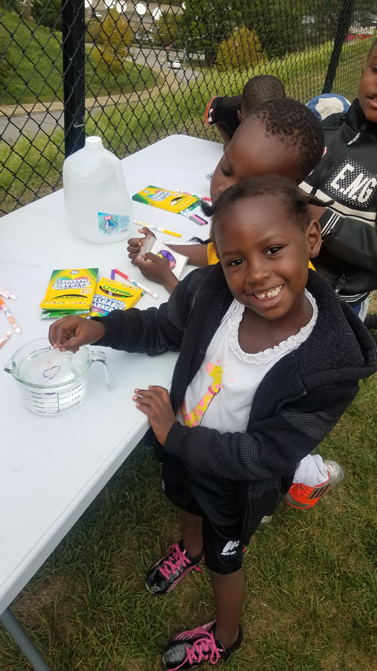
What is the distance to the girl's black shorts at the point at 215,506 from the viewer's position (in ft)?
→ 3.28

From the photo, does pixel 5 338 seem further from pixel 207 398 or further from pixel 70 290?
pixel 207 398

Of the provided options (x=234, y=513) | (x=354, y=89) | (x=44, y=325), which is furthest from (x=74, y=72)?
(x=354, y=89)

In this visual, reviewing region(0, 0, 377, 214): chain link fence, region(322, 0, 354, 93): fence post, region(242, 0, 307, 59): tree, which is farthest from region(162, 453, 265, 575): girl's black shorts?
region(322, 0, 354, 93): fence post

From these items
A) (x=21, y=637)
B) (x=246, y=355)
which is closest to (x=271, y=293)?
(x=246, y=355)

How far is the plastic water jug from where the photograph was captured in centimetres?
127

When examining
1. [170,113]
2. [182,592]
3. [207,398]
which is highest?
[207,398]

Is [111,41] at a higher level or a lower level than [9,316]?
higher

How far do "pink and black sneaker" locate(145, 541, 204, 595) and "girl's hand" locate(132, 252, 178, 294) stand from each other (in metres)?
0.92

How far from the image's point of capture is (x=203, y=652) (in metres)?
1.26

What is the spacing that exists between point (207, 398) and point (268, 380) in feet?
0.60

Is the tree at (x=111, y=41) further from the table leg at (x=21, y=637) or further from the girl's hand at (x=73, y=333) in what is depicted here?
the table leg at (x=21, y=637)

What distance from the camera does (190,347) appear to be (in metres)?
0.97

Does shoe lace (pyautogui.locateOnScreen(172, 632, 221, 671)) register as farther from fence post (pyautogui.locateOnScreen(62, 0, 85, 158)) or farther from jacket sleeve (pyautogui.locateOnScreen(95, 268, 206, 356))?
fence post (pyautogui.locateOnScreen(62, 0, 85, 158))

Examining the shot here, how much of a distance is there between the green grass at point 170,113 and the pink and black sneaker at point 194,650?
306cm
